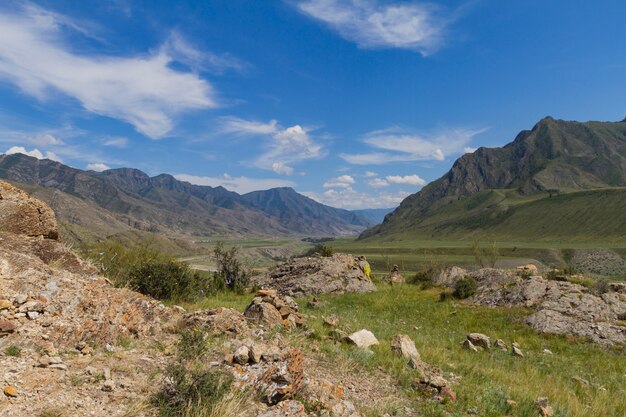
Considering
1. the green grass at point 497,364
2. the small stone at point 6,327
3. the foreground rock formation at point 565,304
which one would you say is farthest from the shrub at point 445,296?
the small stone at point 6,327

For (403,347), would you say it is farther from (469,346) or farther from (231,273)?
(231,273)

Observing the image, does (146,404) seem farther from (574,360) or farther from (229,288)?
(229,288)

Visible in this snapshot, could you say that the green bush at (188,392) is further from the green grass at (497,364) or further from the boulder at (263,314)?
the boulder at (263,314)

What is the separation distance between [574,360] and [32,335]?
1734cm

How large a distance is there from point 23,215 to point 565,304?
2473 centimetres

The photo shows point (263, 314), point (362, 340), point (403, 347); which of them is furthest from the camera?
point (263, 314)

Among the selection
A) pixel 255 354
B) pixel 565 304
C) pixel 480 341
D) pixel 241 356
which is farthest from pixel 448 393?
pixel 565 304

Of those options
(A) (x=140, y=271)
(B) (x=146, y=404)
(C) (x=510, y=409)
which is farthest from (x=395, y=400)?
(A) (x=140, y=271)

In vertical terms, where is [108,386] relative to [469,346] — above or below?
above

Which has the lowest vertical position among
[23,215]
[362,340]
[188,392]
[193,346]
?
[362,340]

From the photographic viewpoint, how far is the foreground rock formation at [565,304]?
1781cm

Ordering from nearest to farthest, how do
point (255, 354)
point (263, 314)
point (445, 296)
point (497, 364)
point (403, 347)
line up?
point (255, 354), point (403, 347), point (263, 314), point (497, 364), point (445, 296)

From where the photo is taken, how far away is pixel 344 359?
947cm

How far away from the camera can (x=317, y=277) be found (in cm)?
2950
